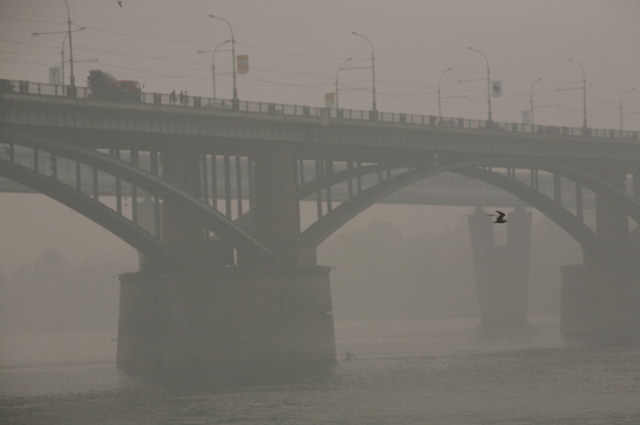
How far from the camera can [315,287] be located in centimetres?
8106

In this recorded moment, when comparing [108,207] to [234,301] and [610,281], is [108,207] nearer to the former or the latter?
[234,301]

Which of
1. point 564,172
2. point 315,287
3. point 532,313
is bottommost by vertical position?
point 532,313

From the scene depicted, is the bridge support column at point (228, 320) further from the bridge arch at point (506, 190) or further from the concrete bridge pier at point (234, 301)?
the bridge arch at point (506, 190)

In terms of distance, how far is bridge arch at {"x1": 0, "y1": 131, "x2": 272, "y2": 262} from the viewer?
68875mm

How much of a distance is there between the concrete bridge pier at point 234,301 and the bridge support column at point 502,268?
70204 millimetres

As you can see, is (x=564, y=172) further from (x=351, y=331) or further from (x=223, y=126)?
(x=351, y=331)

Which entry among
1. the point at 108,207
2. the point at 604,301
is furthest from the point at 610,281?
the point at 108,207

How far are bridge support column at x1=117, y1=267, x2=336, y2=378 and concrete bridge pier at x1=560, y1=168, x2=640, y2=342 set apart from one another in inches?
1387

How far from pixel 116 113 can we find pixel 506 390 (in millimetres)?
24512

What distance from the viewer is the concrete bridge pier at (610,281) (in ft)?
356

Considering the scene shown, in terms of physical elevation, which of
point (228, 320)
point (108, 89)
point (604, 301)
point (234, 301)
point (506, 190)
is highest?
point (108, 89)

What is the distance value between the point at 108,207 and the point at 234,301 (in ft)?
33.1

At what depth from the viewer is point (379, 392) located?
67750 millimetres

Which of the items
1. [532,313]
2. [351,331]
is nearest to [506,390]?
[351,331]
